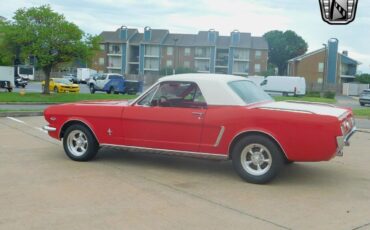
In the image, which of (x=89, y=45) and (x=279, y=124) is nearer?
(x=279, y=124)

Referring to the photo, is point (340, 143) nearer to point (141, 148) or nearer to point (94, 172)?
point (141, 148)

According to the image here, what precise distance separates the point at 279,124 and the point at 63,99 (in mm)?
20028

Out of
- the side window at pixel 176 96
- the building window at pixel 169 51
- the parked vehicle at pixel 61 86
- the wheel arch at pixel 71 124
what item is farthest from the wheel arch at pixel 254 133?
the building window at pixel 169 51

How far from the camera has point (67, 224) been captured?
4461 mm

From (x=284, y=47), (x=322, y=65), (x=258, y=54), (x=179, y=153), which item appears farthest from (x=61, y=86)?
(x=284, y=47)

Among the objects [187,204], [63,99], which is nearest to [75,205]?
[187,204]

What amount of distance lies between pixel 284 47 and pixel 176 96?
96.8m

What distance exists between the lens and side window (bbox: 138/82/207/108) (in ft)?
22.6

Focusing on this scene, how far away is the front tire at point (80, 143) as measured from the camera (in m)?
7.49

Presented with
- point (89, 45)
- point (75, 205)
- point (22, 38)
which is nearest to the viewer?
→ point (75, 205)

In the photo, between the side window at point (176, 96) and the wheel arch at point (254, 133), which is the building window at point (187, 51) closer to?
the side window at point (176, 96)

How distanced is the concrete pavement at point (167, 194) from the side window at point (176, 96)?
105cm

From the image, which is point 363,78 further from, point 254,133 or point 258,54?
point 254,133

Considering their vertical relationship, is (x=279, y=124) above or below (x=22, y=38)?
Result: below
